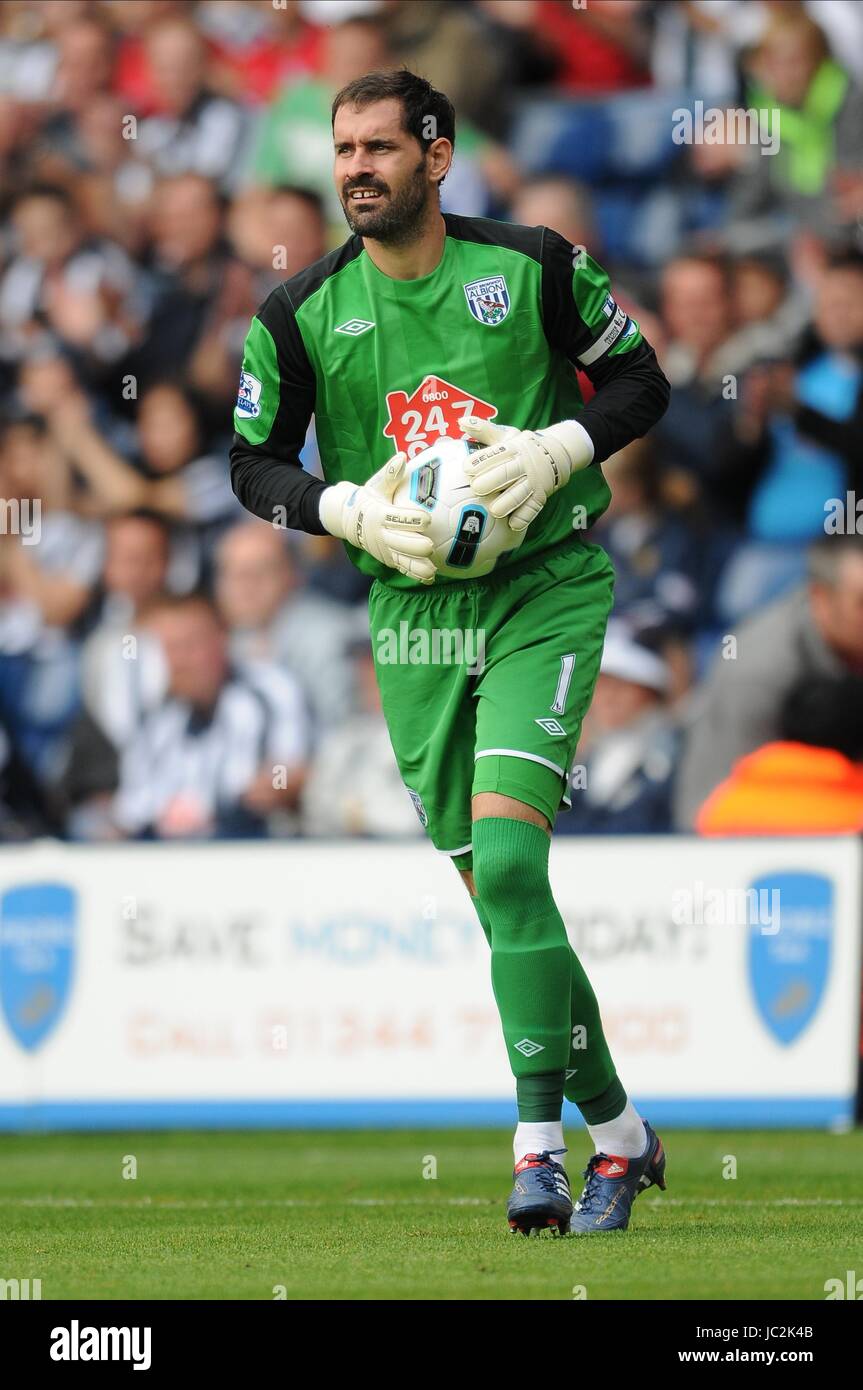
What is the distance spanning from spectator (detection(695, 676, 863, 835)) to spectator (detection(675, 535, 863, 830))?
0.29 feet

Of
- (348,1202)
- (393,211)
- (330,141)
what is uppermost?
(330,141)

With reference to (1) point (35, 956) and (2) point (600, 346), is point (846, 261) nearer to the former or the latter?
(1) point (35, 956)

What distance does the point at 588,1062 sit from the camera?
580 cm

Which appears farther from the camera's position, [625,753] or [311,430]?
[311,430]

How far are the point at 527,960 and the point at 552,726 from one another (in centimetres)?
60

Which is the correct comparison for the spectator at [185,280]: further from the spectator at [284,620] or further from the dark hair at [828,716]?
the dark hair at [828,716]

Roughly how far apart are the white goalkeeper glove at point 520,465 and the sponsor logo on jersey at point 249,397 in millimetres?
632

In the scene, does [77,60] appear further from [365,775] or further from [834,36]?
[365,775]

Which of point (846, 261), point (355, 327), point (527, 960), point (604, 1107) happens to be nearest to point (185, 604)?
point (846, 261)

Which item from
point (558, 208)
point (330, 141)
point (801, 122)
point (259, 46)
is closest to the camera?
point (558, 208)

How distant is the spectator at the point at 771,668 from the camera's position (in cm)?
1118

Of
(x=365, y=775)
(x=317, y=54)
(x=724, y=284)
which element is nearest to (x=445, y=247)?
(x=365, y=775)

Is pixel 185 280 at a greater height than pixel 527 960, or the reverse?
pixel 185 280

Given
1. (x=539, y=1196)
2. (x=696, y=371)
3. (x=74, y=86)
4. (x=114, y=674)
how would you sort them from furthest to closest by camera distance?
(x=74, y=86) → (x=114, y=674) → (x=696, y=371) → (x=539, y=1196)
